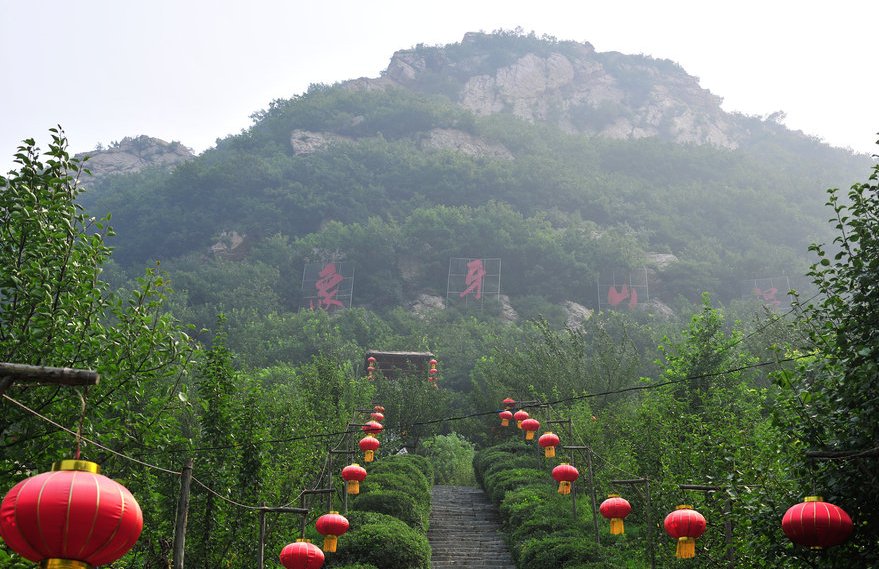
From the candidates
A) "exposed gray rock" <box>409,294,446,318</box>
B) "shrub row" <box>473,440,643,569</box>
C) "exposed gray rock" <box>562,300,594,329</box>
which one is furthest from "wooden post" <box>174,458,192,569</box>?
"exposed gray rock" <box>409,294,446,318</box>

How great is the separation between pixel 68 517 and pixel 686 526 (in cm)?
732

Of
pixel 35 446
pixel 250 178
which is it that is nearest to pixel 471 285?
pixel 250 178

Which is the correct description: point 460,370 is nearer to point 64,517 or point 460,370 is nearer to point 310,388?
point 310,388

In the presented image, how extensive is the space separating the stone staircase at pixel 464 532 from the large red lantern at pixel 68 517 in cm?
1299

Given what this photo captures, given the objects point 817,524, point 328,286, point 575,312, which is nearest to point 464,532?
point 817,524

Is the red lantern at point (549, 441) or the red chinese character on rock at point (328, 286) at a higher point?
the red chinese character on rock at point (328, 286)

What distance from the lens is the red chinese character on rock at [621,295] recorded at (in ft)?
150

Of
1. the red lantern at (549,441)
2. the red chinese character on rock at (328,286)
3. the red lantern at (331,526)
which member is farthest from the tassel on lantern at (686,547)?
the red chinese character on rock at (328,286)

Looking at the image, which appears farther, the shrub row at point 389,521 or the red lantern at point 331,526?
the shrub row at point 389,521

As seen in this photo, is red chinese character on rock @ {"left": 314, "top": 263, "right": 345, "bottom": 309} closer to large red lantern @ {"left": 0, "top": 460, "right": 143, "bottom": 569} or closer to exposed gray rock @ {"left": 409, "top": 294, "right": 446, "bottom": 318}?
exposed gray rock @ {"left": 409, "top": 294, "right": 446, "bottom": 318}

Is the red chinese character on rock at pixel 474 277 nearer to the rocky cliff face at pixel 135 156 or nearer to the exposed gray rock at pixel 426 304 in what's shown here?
the exposed gray rock at pixel 426 304

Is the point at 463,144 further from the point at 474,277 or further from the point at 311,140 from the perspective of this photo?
the point at 474,277

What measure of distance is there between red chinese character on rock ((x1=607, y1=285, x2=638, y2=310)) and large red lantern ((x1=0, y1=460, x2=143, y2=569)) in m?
42.8

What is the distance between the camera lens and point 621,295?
4625cm
